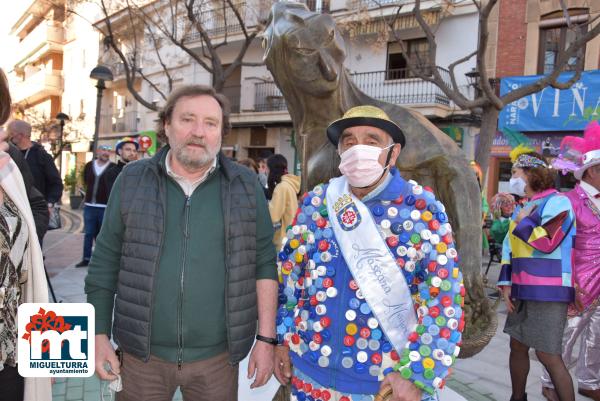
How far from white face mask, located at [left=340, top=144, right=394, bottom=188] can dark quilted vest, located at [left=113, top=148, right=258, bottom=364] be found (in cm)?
47

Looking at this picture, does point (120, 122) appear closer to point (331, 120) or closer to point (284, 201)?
point (284, 201)

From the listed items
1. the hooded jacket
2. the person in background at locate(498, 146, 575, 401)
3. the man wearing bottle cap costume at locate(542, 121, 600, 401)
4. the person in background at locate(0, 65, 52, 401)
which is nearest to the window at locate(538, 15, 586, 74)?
the hooded jacket

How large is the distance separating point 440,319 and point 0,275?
1594 millimetres

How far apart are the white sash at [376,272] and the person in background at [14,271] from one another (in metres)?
1.20

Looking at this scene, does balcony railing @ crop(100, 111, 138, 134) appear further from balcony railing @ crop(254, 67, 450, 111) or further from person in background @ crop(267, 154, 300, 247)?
person in background @ crop(267, 154, 300, 247)

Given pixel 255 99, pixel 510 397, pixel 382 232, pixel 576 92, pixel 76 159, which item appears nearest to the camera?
pixel 382 232

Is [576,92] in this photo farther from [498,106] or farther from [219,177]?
[219,177]

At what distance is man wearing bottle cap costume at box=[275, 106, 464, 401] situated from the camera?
5.75 feet

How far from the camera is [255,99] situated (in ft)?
62.6

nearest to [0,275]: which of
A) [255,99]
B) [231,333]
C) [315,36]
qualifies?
[231,333]

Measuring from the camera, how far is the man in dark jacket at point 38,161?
563cm

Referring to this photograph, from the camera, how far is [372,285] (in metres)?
1.83

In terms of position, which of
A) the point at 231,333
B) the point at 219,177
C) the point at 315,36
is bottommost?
the point at 231,333

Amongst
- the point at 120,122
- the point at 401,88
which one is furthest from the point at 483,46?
the point at 120,122
